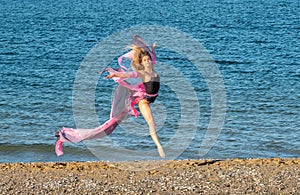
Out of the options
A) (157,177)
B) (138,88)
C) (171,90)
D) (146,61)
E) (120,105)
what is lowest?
(157,177)

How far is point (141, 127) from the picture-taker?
23781mm

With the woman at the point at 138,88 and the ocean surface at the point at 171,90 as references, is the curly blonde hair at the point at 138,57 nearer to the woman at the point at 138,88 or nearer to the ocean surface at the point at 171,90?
the woman at the point at 138,88

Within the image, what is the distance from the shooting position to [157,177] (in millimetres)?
17469

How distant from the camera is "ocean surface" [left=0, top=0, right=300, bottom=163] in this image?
2231cm

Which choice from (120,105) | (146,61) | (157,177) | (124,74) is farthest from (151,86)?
(157,177)

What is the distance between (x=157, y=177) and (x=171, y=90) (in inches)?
504

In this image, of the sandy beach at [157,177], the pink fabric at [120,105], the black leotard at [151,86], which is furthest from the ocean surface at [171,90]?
the black leotard at [151,86]

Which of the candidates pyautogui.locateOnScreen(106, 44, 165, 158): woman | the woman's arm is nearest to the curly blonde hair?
pyautogui.locateOnScreen(106, 44, 165, 158): woman

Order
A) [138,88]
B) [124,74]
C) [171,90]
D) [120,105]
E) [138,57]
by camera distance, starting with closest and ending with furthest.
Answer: [124,74]
[138,57]
[138,88]
[120,105]
[171,90]

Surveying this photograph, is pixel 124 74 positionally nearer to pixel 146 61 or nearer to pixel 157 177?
pixel 146 61

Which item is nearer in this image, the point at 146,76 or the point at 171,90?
the point at 146,76

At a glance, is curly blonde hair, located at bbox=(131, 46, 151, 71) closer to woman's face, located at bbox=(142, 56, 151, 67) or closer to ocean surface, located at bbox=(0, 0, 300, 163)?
woman's face, located at bbox=(142, 56, 151, 67)

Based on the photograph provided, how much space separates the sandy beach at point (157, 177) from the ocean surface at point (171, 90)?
2.11 meters

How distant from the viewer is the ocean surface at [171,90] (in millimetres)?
22312
